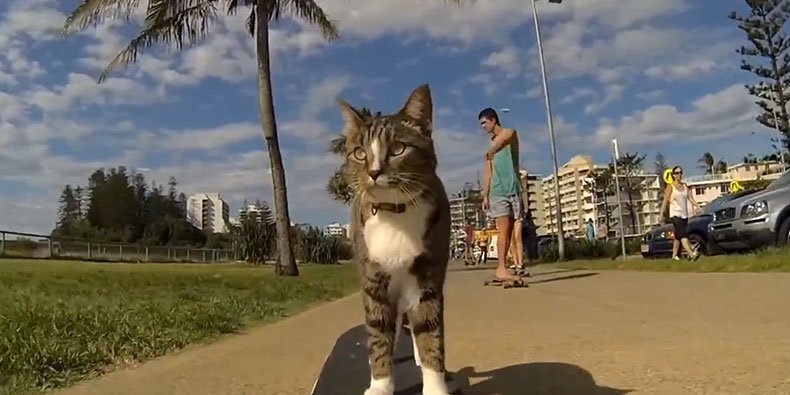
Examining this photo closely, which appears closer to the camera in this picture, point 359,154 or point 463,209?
point 359,154

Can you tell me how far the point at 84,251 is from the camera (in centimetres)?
3397

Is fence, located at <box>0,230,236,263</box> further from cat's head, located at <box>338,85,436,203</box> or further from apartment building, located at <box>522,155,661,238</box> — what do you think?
apartment building, located at <box>522,155,661,238</box>

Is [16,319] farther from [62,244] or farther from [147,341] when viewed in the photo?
[62,244]

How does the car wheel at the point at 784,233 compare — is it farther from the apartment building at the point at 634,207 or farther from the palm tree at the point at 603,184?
the palm tree at the point at 603,184

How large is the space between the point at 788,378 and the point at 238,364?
300cm

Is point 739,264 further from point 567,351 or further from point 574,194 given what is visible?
point 574,194

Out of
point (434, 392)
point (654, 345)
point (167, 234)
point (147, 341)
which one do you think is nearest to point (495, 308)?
point (654, 345)

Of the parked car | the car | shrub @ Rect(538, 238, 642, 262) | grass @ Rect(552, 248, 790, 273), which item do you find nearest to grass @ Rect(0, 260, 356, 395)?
grass @ Rect(552, 248, 790, 273)

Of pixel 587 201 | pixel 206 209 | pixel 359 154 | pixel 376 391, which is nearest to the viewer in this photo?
pixel 376 391

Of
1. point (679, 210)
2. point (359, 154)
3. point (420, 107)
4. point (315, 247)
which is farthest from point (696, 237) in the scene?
point (315, 247)

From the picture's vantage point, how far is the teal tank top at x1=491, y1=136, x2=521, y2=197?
8.33 meters

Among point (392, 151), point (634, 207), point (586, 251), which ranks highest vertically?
point (634, 207)

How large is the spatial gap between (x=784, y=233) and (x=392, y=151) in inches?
401

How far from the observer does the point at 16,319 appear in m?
5.07
